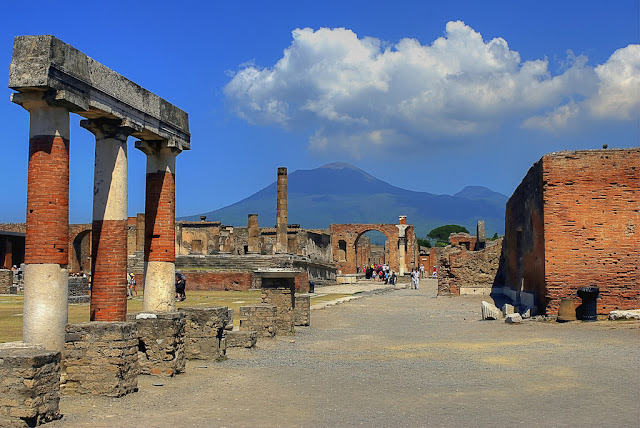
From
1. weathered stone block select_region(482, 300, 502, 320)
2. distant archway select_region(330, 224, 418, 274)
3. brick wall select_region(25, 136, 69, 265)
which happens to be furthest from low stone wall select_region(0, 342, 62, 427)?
distant archway select_region(330, 224, 418, 274)

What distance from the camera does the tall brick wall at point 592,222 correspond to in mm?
15266

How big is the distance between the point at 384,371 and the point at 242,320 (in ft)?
14.8

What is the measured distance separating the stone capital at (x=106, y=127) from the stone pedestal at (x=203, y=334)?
2739 millimetres

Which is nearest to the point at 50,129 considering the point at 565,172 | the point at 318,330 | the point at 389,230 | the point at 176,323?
the point at 176,323

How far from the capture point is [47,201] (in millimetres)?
7781

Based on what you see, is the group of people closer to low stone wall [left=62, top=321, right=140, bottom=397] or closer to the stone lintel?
the stone lintel

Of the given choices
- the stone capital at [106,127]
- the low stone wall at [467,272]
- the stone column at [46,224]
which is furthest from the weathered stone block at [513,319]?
the low stone wall at [467,272]

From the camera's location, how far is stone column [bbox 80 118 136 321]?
9.17 metres

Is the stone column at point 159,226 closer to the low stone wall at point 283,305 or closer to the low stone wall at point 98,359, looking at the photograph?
the low stone wall at point 98,359

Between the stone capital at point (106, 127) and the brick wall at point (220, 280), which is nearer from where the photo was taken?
the stone capital at point (106, 127)

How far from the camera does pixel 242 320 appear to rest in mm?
13078

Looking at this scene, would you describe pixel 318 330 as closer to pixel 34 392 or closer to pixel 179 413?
pixel 179 413

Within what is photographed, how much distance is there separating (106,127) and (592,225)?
36.2ft

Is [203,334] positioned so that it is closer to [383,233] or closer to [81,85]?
[81,85]
